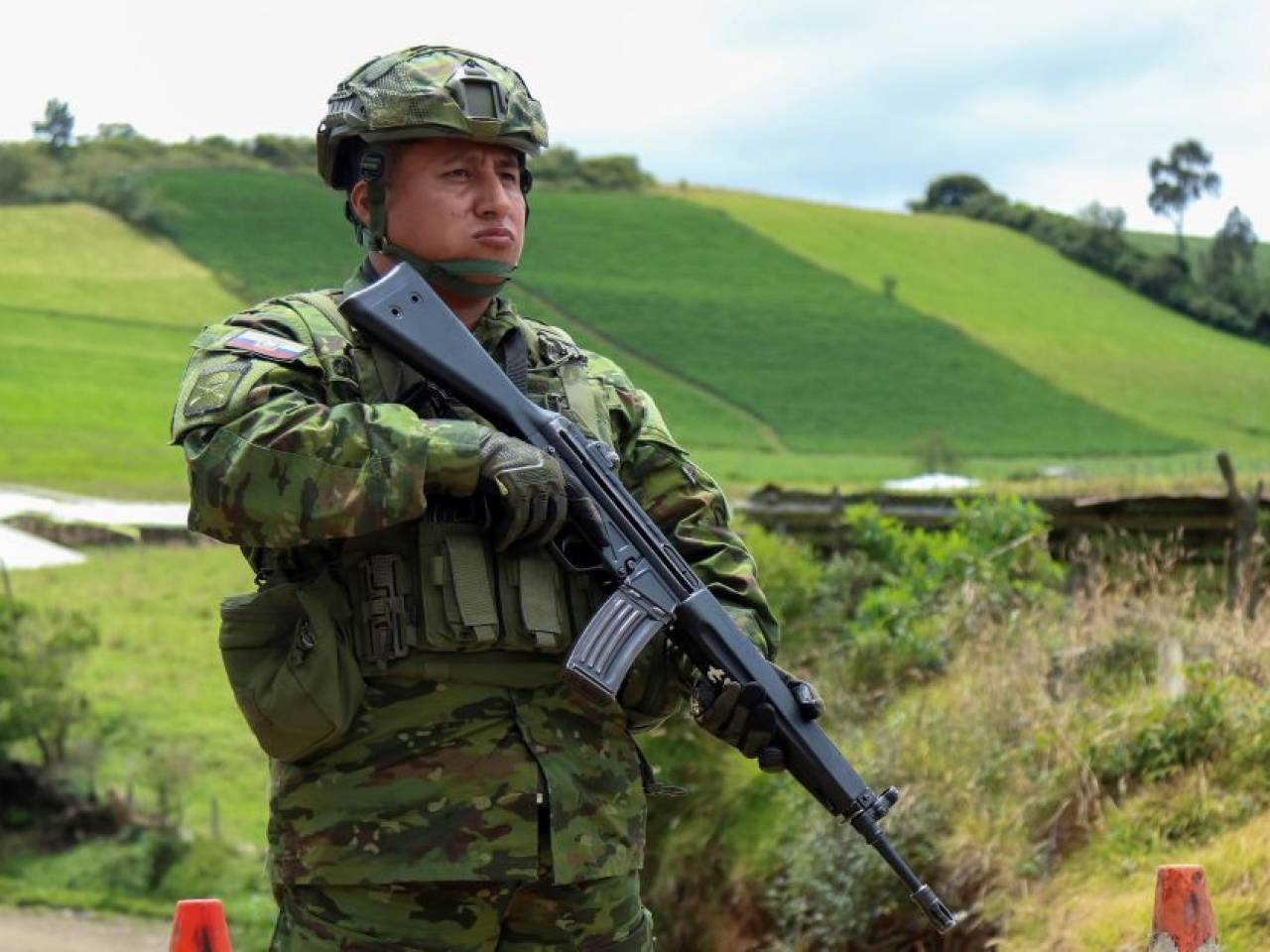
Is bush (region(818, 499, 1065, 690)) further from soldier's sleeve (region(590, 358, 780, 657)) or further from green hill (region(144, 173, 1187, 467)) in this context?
green hill (region(144, 173, 1187, 467))

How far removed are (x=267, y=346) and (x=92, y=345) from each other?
52.3 metres

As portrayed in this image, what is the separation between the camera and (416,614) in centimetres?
301

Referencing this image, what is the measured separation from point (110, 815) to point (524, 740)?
55.2 ft

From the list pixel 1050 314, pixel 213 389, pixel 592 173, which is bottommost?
pixel 1050 314

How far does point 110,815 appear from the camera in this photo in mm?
18828

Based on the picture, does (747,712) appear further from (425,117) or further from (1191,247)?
(1191,247)

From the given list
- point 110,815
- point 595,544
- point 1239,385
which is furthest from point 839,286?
point 595,544

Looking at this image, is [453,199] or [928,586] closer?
[453,199]

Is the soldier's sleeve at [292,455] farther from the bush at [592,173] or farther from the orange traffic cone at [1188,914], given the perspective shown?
the bush at [592,173]

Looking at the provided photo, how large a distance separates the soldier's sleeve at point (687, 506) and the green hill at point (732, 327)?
43201 mm

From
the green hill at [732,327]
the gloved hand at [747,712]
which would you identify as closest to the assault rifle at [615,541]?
the gloved hand at [747,712]

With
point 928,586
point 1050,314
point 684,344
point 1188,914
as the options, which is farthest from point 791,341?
point 1188,914

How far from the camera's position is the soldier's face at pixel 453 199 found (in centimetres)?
320

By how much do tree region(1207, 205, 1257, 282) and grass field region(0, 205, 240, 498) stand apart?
3193 centimetres
